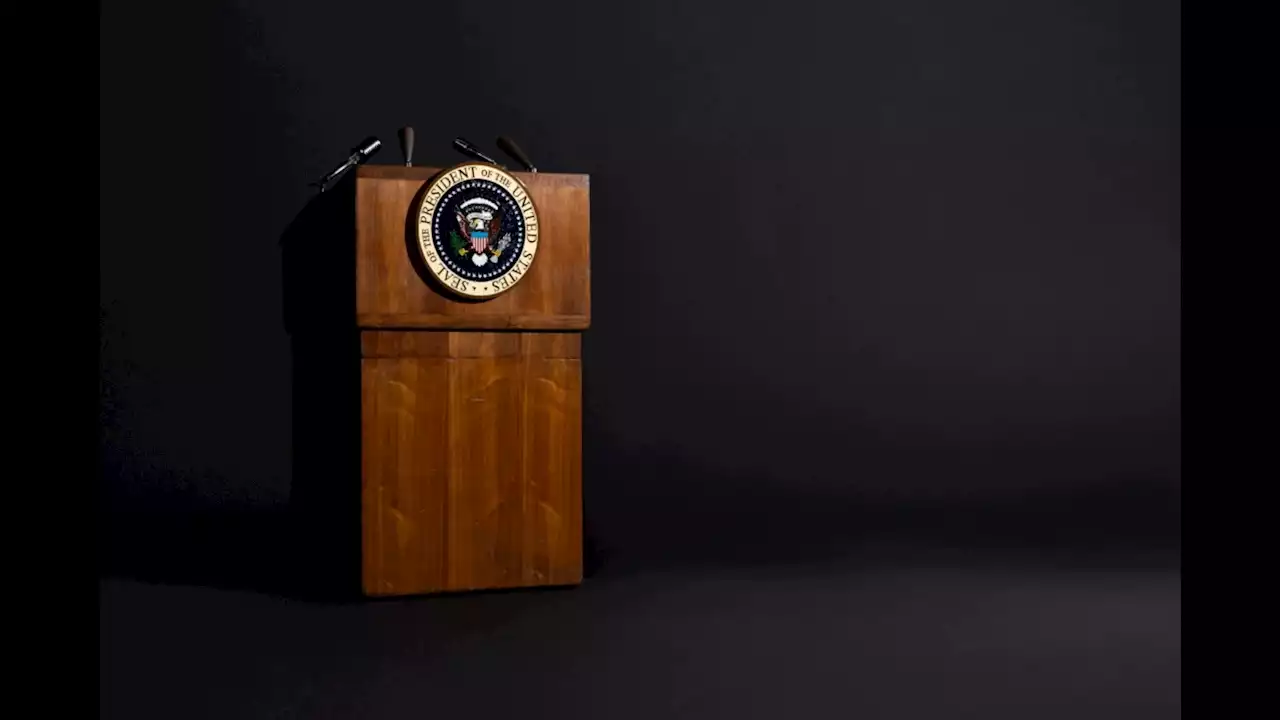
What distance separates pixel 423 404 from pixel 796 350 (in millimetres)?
1770

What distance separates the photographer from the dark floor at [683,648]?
270cm

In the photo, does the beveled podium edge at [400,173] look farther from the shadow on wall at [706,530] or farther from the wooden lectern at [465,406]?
the shadow on wall at [706,530]

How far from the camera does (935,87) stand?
535 cm

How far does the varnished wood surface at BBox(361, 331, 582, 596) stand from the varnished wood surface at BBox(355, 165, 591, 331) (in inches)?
2.5

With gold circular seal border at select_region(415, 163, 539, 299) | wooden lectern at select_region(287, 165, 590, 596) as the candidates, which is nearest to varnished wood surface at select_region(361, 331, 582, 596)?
wooden lectern at select_region(287, 165, 590, 596)

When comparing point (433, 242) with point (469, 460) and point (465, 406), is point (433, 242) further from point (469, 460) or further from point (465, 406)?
point (469, 460)

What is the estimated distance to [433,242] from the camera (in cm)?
383

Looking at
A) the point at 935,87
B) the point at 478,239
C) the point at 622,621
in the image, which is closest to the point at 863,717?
the point at 622,621

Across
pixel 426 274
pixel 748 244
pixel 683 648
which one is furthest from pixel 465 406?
pixel 748 244

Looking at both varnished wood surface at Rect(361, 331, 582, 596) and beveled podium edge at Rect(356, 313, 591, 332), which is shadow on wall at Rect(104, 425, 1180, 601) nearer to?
varnished wood surface at Rect(361, 331, 582, 596)

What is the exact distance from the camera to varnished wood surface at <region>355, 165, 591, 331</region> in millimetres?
3807

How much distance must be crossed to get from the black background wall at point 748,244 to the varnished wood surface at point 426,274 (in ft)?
2.88

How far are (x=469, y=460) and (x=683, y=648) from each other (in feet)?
3.32
